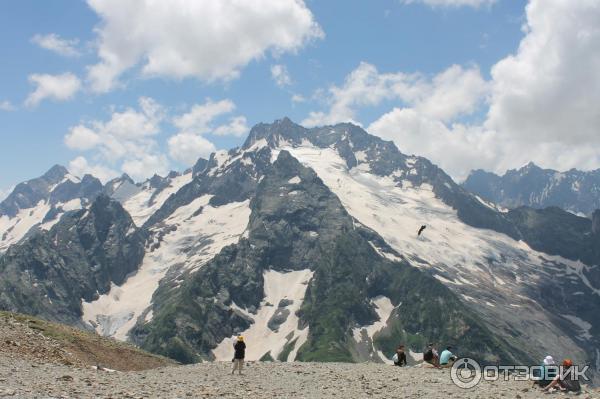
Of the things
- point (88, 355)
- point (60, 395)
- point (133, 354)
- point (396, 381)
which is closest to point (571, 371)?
point (396, 381)

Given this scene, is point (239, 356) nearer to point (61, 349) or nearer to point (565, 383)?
point (61, 349)

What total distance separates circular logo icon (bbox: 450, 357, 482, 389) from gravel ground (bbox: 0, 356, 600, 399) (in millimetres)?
681

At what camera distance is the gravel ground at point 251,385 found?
112ft

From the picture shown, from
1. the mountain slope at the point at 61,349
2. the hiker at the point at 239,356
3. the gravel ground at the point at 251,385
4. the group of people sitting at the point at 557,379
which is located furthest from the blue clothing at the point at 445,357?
the mountain slope at the point at 61,349

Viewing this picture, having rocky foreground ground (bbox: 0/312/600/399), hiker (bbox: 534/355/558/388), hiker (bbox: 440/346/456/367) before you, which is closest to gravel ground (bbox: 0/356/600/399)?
rocky foreground ground (bbox: 0/312/600/399)

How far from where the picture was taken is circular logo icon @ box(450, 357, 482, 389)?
4278 cm

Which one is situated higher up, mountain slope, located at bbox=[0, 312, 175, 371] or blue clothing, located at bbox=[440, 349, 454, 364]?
blue clothing, located at bbox=[440, 349, 454, 364]

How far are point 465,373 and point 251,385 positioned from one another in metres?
16.9

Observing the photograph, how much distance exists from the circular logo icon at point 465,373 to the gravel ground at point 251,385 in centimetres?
68

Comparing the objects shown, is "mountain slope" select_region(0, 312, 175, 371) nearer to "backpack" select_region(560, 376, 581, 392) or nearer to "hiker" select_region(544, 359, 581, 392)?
"hiker" select_region(544, 359, 581, 392)

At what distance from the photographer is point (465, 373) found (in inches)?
1842

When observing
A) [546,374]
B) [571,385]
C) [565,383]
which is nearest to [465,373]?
[546,374]

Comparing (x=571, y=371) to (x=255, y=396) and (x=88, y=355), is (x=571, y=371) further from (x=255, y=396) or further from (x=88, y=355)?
(x=88, y=355)

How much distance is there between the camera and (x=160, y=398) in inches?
1293
